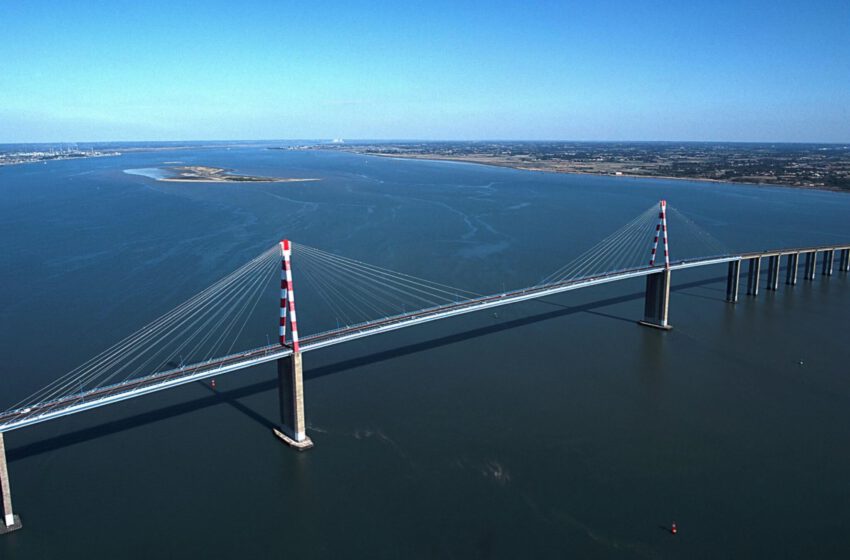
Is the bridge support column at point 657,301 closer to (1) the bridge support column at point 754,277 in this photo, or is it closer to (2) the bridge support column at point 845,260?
(1) the bridge support column at point 754,277

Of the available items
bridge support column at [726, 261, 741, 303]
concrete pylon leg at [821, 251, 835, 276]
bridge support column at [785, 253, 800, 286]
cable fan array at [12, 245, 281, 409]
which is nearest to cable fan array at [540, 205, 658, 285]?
bridge support column at [726, 261, 741, 303]

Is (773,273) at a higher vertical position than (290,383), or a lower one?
higher

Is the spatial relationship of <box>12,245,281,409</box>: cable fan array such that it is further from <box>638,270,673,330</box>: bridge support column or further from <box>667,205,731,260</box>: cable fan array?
<box>667,205,731,260</box>: cable fan array

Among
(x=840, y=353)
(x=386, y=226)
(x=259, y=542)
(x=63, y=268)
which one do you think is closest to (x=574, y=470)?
(x=259, y=542)

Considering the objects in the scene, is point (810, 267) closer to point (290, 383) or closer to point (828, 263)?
point (828, 263)

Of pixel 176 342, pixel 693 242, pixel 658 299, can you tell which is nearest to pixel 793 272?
pixel 693 242

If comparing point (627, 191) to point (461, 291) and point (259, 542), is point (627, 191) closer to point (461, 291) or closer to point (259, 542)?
point (461, 291)
